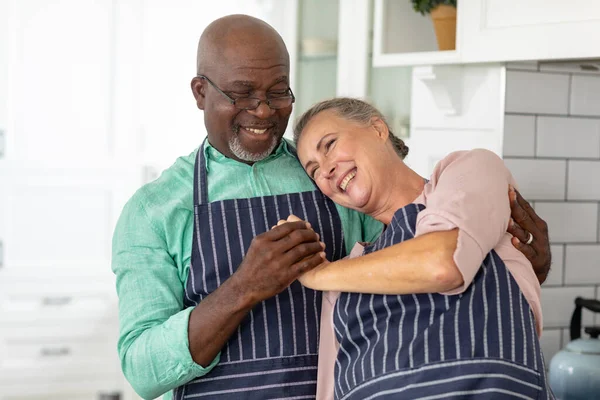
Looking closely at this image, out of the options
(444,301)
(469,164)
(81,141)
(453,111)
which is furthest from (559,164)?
(81,141)

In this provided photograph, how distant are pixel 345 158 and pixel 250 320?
0.33 meters

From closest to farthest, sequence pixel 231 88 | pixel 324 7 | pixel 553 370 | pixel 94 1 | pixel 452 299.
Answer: pixel 452 299 < pixel 231 88 < pixel 553 370 < pixel 324 7 < pixel 94 1

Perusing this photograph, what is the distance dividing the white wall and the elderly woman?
79cm

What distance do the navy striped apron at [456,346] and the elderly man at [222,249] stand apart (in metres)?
0.13

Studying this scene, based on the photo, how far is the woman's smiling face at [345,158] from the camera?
149cm

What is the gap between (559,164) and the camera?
7.25ft

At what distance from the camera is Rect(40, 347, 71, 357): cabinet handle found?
3545 millimetres

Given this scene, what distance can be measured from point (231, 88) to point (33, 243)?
235cm

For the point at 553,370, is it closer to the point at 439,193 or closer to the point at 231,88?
the point at 439,193

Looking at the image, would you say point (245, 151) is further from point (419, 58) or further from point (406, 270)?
point (419, 58)

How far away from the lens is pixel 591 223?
7.35ft

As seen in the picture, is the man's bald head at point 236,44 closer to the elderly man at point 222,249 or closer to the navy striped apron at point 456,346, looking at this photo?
the elderly man at point 222,249

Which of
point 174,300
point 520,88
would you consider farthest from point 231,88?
point 520,88

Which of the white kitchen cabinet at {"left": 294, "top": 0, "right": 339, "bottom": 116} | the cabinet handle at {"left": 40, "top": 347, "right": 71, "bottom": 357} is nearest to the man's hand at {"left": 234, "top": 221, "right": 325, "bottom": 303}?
the white kitchen cabinet at {"left": 294, "top": 0, "right": 339, "bottom": 116}
